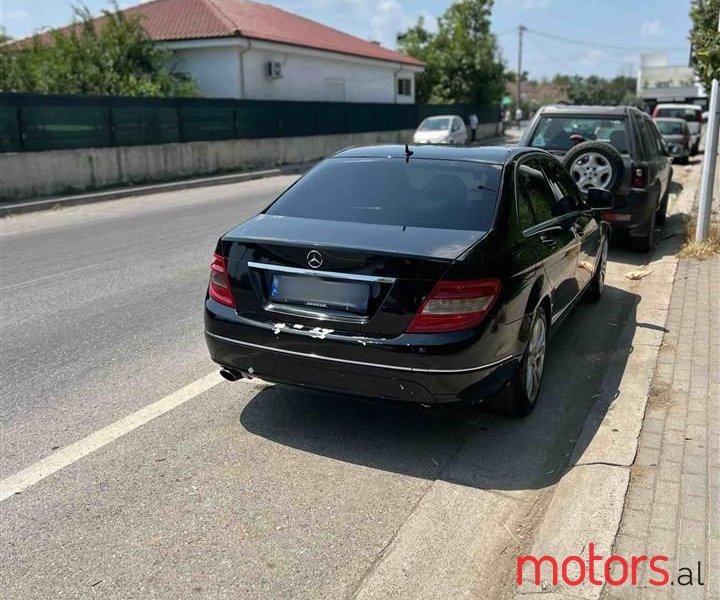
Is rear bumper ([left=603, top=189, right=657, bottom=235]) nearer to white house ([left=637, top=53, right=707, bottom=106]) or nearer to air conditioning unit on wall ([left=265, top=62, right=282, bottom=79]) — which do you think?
air conditioning unit on wall ([left=265, top=62, right=282, bottom=79])

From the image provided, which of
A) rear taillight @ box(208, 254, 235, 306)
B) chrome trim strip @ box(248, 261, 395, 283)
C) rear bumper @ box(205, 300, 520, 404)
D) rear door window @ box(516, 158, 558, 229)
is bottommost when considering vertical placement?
rear bumper @ box(205, 300, 520, 404)

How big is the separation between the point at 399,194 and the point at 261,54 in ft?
83.2

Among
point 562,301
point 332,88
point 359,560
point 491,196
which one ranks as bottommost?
point 359,560

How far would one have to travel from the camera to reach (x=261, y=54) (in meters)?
27.8

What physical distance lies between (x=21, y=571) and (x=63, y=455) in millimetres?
1010

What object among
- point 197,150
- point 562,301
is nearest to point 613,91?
point 197,150

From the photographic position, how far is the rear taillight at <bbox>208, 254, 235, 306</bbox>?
4.00 metres

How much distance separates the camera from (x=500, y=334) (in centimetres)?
372

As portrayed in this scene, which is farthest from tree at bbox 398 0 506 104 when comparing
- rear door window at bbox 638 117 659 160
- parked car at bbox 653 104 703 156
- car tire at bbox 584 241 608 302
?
car tire at bbox 584 241 608 302

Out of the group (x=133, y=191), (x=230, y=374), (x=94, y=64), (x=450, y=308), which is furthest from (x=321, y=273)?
(x=94, y=64)

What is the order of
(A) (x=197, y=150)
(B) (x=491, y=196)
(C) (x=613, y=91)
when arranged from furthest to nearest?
(C) (x=613, y=91) < (A) (x=197, y=150) < (B) (x=491, y=196)

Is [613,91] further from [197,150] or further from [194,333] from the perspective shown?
[194,333]

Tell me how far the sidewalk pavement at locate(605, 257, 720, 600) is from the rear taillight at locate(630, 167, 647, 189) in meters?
3.35

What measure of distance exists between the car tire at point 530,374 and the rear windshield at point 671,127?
21.1 m
